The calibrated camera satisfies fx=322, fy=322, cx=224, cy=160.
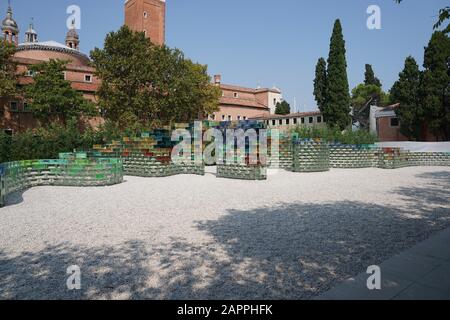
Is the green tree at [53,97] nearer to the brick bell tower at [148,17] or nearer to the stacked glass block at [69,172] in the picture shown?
the brick bell tower at [148,17]

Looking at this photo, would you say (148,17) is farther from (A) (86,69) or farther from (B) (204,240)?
(B) (204,240)

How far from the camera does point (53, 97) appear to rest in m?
35.1

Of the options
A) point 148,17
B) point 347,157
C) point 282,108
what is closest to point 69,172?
point 347,157

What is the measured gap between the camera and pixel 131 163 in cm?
1775

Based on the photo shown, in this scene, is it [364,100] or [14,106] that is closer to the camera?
[14,106]

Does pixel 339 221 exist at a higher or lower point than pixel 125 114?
lower

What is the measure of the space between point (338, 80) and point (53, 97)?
32.7 m

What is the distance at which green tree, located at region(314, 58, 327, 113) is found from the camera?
43381mm

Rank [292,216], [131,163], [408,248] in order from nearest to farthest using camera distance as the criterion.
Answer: [408,248] < [292,216] < [131,163]

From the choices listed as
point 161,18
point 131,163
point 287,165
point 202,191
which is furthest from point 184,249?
point 161,18

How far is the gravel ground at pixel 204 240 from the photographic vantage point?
3.96 m
